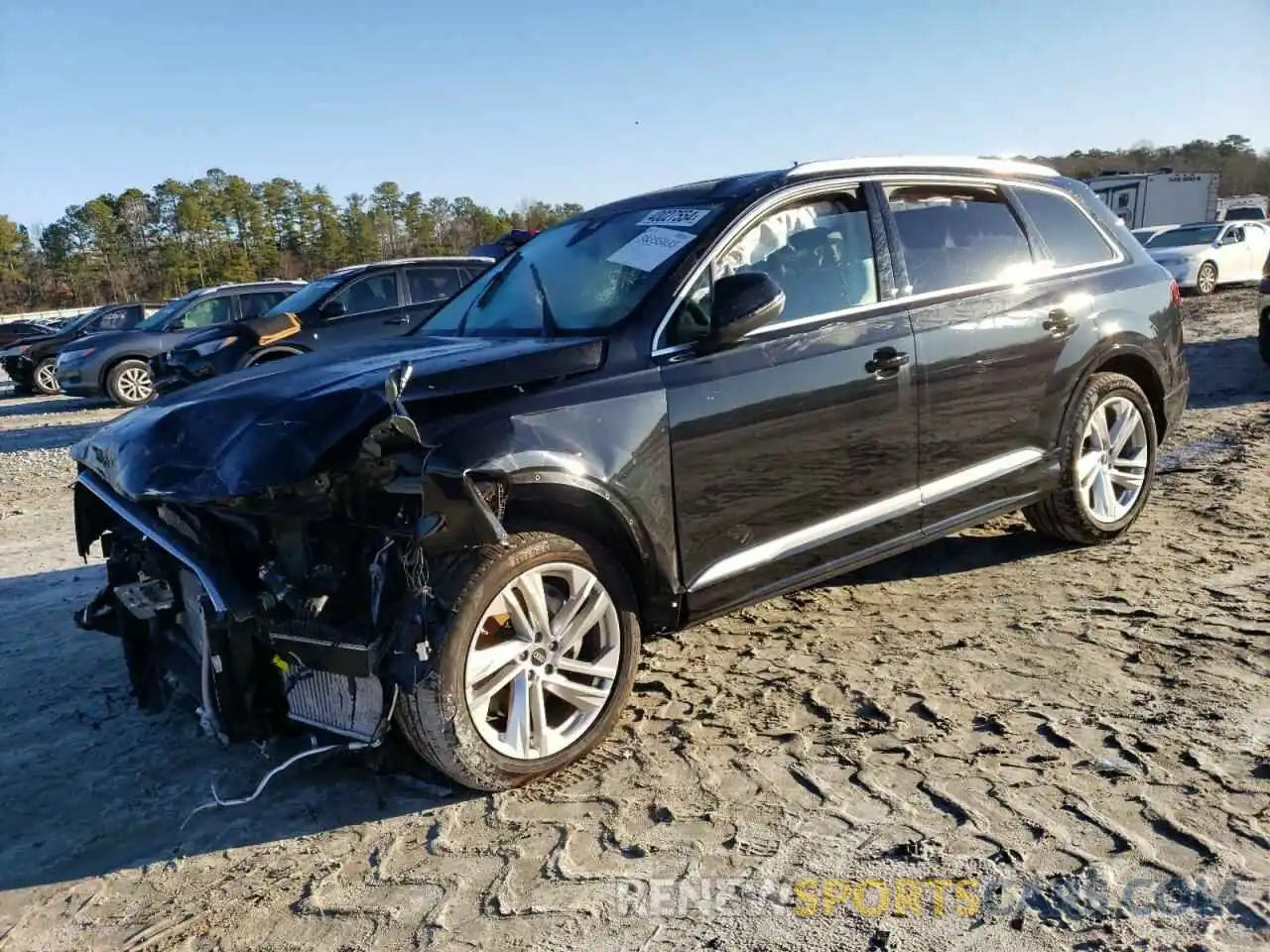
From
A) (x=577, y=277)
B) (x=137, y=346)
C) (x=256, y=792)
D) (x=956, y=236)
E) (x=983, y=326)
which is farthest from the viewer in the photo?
(x=137, y=346)

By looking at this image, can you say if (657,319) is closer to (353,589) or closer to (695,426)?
(695,426)

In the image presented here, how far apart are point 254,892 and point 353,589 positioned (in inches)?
34.6

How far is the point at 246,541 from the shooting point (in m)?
3.18

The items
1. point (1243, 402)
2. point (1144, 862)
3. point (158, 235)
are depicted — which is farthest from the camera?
point (158, 235)

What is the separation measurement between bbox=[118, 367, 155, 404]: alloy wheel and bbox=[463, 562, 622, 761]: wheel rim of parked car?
13.7 meters

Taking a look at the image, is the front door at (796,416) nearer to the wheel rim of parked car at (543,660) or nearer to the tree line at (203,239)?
the wheel rim of parked car at (543,660)

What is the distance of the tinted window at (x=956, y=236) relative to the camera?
13.9ft

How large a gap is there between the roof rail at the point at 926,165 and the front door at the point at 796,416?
4.5 inches

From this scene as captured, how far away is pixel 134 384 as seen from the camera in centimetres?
1508

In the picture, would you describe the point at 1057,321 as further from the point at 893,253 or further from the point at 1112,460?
the point at 893,253

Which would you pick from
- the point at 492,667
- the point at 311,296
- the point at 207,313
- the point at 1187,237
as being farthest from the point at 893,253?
the point at 1187,237

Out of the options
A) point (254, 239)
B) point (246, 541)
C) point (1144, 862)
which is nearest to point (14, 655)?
point (246, 541)

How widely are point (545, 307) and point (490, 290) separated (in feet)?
2.19

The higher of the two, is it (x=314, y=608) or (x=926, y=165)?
(x=926, y=165)
